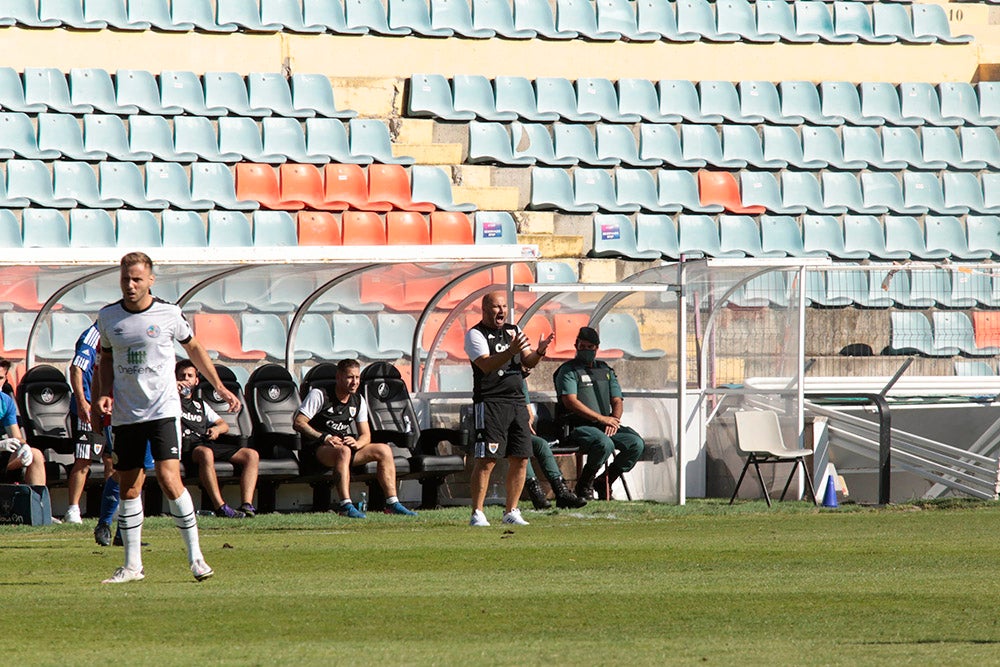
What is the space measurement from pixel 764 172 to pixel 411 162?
17.3 feet

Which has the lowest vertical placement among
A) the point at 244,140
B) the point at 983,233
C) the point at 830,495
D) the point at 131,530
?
the point at 830,495

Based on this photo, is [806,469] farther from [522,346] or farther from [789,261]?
[522,346]

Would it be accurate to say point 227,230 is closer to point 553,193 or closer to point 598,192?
point 553,193

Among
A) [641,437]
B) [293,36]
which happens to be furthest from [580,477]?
[293,36]

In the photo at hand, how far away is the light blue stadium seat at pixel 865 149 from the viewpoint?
2255 cm

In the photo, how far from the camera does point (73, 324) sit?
14391 mm

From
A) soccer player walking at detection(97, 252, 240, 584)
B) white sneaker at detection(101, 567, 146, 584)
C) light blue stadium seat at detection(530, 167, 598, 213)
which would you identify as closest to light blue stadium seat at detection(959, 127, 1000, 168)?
light blue stadium seat at detection(530, 167, 598, 213)

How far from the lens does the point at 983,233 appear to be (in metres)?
22.5

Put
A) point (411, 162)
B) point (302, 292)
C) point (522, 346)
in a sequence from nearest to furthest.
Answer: point (522, 346)
point (302, 292)
point (411, 162)

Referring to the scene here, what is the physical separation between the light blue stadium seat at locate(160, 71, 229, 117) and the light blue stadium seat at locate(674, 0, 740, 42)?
703cm

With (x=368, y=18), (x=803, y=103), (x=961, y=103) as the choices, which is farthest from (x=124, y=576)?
(x=961, y=103)

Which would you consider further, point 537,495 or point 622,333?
point 622,333

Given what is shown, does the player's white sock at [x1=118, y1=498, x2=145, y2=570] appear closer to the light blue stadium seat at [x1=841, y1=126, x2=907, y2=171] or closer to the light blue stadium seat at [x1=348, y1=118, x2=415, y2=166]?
the light blue stadium seat at [x1=348, y1=118, x2=415, y2=166]

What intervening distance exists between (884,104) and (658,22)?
145 inches
